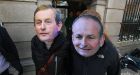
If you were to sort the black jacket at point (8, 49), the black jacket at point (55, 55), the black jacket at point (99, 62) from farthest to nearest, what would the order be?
the black jacket at point (8, 49) → the black jacket at point (55, 55) → the black jacket at point (99, 62)

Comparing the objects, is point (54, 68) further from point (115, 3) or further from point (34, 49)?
point (115, 3)

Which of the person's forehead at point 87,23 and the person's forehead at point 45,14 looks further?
the person's forehead at point 45,14

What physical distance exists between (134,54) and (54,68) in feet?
16.3

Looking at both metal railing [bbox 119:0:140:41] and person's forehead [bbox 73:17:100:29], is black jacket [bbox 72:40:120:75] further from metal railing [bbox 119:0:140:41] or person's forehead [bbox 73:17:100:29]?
metal railing [bbox 119:0:140:41]

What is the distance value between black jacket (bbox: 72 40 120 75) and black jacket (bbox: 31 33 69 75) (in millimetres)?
173

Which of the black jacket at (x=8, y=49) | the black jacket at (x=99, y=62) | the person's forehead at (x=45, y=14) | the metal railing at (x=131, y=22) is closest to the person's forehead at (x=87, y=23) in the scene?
the black jacket at (x=99, y=62)

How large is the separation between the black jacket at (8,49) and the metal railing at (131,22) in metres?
4.34

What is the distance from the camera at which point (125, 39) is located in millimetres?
6770

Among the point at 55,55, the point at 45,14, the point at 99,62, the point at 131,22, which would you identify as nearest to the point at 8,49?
the point at 55,55

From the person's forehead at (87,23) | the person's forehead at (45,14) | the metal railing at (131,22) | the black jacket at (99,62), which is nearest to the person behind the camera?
the person's forehead at (87,23)

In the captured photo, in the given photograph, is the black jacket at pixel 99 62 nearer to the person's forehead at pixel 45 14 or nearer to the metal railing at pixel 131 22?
the person's forehead at pixel 45 14

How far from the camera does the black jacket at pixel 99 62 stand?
2086 millimetres

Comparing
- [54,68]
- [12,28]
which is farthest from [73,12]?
[54,68]

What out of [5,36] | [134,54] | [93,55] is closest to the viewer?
[93,55]
